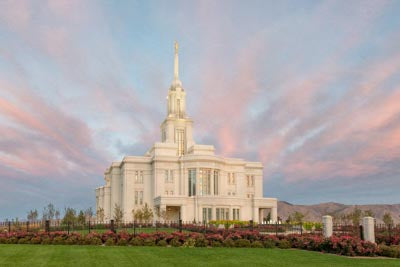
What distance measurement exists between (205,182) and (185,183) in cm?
274

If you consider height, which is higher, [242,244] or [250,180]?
[250,180]

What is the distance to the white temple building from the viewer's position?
196 ft

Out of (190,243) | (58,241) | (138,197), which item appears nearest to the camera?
(190,243)

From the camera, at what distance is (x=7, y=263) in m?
18.0

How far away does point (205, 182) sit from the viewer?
63.9 m

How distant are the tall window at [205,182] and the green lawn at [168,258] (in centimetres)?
4021

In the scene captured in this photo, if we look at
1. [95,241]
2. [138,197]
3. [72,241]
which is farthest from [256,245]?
[138,197]

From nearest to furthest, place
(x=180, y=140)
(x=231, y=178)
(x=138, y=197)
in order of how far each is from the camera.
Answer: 1. (x=138, y=197)
2. (x=231, y=178)
3. (x=180, y=140)

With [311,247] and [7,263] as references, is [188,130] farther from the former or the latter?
[7,263]

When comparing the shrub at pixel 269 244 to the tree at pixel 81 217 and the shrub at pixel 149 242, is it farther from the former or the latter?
the tree at pixel 81 217

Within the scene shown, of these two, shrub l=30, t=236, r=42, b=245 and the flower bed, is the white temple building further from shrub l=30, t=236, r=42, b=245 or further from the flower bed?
shrub l=30, t=236, r=42, b=245

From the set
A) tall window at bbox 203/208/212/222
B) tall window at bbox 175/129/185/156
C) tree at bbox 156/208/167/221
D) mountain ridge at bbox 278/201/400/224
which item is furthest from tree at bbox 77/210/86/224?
mountain ridge at bbox 278/201/400/224

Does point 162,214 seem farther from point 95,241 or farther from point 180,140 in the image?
point 95,241

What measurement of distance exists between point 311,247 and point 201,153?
141 feet
